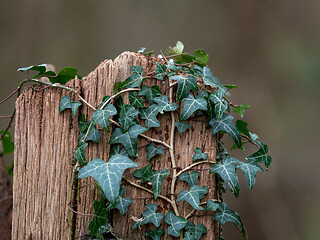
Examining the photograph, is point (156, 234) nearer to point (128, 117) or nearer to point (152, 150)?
point (152, 150)

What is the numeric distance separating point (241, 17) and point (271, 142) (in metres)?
1.14

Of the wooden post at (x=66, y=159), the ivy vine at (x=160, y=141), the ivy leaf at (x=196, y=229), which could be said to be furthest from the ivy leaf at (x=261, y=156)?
the ivy leaf at (x=196, y=229)

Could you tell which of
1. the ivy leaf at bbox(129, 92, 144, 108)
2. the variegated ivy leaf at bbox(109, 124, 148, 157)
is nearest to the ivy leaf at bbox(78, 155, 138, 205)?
the variegated ivy leaf at bbox(109, 124, 148, 157)

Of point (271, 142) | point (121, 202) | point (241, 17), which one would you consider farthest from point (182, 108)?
point (241, 17)

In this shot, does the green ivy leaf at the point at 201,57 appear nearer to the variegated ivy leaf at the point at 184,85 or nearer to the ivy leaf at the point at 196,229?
the variegated ivy leaf at the point at 184,85

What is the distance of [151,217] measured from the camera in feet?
2.76

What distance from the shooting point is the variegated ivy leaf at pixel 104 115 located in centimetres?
81

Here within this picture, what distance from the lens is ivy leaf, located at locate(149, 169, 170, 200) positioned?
83cm

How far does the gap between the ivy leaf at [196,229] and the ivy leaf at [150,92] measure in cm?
36

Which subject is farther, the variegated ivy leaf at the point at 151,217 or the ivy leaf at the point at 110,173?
the variegated ivy leaf at the point at 151,217

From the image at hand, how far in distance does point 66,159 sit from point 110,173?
0.23 meters

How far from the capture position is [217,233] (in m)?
0.90

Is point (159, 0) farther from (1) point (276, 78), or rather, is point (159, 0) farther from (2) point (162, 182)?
(2) point (162, 182)

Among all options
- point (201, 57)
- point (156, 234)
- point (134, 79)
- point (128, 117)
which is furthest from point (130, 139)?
point (201, 57)
